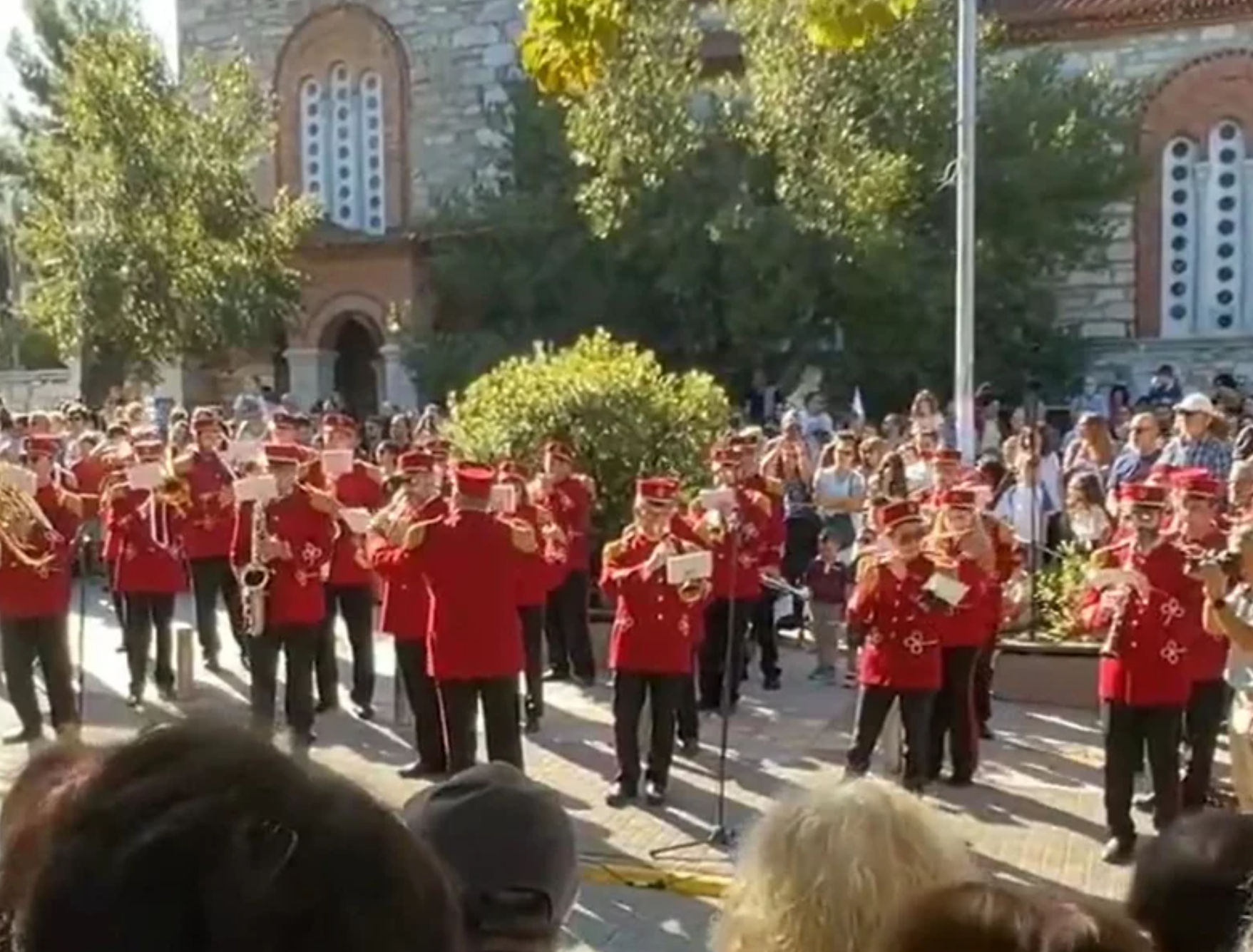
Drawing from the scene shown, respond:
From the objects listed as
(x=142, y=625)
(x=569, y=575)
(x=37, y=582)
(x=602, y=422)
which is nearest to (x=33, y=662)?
(x=37, y=582)

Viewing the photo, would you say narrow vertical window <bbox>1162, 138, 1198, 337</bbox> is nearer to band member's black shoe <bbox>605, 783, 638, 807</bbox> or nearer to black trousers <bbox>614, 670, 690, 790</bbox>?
black trousers <bbox>614, 670, 690, 790</bbox>

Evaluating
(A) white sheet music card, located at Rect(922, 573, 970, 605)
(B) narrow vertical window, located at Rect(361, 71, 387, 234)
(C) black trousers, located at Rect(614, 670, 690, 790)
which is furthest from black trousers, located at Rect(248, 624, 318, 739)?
(B) narrow vertical window, located at Rect(361, 71, 387, 234)

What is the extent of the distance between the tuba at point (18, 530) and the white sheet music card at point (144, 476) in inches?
46.7

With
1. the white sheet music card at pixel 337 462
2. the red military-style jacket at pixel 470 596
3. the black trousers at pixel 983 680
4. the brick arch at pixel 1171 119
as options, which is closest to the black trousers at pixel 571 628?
the white sheet music card at pixel 337 462

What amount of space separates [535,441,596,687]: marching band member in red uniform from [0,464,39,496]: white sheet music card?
10.3ft

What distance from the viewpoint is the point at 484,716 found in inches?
365

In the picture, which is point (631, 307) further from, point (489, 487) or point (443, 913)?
point (443, 913)

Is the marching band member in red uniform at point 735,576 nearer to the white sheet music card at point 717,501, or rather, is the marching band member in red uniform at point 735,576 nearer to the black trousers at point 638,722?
the white sheet music card at point 717,501

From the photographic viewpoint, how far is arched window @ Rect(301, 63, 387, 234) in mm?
32594

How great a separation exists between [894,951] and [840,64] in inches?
909

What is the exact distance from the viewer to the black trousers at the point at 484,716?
9102 mm

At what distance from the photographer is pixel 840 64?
24.0 meters

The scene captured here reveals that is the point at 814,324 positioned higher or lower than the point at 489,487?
higher

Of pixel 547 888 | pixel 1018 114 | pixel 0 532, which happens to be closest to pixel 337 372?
pixel 1018 114
